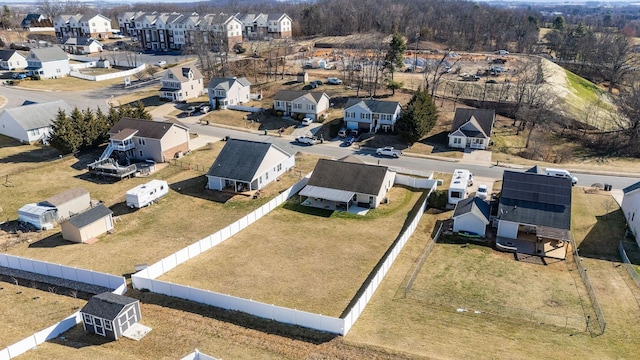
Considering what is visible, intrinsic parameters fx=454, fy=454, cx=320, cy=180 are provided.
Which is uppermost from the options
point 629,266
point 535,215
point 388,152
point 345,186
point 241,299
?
point 388,152

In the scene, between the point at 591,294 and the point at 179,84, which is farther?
the point at 179,84

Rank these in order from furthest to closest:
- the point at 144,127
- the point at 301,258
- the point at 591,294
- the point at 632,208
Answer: the point at 144,127
the point at 632,208
the point at 301,258
the point at 591,294

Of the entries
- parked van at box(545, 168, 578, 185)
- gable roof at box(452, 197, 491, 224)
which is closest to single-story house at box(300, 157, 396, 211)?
gable roof at box(452, 197, 491, 224)

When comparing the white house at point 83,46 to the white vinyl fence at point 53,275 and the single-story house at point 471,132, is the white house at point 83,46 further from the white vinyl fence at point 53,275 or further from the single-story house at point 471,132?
the white vinyl fence at point 53,275

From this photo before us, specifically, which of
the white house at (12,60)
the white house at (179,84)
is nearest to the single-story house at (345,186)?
the white house at (179,84)

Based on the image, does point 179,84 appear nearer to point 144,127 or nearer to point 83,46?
point 144,127

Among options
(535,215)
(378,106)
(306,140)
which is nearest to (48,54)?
(306,140)
